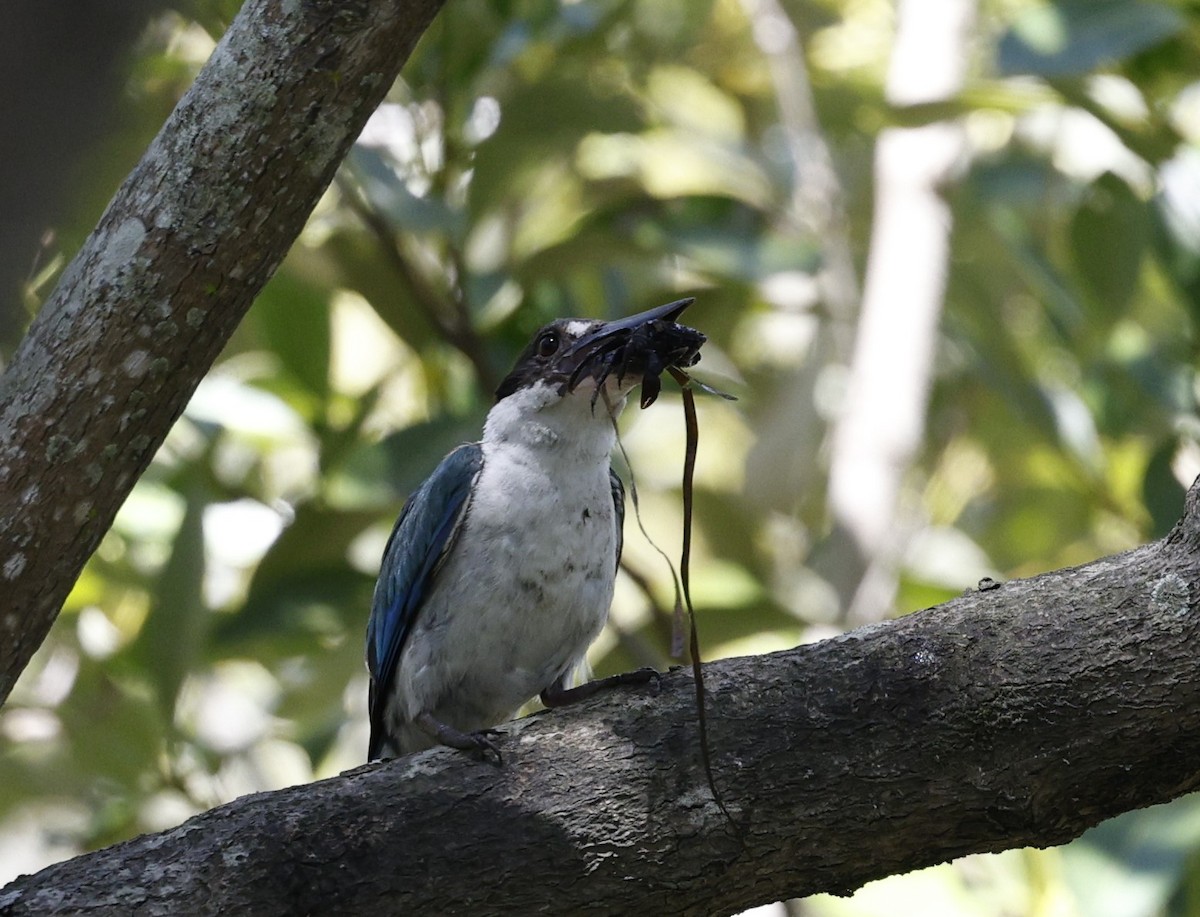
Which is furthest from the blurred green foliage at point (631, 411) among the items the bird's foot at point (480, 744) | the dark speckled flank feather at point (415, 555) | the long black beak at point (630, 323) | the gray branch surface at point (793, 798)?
the gray branch surface at point (793, 798)

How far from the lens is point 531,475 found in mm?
4023

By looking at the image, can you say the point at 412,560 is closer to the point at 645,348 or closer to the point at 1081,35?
the point at 645,348

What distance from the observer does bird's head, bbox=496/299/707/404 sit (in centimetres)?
366

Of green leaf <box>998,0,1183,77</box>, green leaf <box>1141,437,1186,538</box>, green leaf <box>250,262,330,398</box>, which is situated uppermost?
green leaf <box>998,0,1183,77</box>

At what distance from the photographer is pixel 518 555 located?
12.8 ft

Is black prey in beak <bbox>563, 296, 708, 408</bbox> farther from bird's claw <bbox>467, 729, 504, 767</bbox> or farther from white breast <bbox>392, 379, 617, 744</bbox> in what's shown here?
bird's claw <bbox>467, 729, 504, 767</bbox>

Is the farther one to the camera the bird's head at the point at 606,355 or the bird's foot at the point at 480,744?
the bird's head at the point at 606,355

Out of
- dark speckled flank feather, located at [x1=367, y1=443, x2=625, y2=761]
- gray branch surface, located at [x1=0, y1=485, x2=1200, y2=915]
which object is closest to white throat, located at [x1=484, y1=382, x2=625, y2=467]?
dark speckled flank feather, located at [x1=367, y1=443, x2=625, y2=761]

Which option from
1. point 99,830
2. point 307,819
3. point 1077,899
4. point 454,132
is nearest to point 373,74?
point 307,819

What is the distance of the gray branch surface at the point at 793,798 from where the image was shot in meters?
2.68

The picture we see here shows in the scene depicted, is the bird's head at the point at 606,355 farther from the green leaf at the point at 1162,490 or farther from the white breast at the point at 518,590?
the green leaf at the point at 1162,490

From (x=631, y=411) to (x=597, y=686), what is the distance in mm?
2329

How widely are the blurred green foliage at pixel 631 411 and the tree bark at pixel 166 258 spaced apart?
4.86ft

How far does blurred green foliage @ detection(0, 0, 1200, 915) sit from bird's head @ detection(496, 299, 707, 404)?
0.61 m
